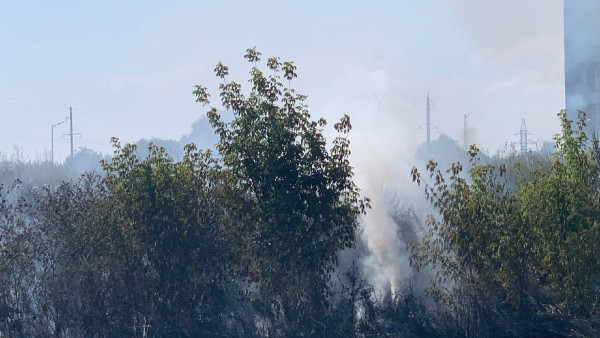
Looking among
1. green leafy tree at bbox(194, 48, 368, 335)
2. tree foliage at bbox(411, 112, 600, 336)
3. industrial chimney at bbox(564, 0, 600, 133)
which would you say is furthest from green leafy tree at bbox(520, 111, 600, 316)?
industrial chimney at bbox(564, 0, 600, 133)

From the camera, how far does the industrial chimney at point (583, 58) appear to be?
58.0 m

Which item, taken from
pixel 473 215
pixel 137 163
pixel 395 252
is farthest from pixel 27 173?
pixel 473 215

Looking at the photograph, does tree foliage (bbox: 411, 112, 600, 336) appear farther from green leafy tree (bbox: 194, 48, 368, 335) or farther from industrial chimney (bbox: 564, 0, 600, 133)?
industrial chimney (bbox: 564, 0, 600, 133)

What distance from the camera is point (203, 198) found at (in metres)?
15.3

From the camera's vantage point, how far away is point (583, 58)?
194 ft

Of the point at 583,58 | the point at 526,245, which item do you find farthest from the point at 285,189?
the point at 583,58

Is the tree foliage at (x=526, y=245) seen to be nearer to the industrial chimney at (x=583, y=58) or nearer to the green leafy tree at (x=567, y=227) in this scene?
the green leafy tree at (x=567, y=227)

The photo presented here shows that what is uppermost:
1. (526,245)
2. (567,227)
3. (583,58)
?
(583,58)

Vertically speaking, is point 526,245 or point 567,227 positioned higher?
point 567,227

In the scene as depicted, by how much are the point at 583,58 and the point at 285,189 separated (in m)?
50.4

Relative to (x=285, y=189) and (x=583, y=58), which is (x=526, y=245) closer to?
(x=285, y=189)

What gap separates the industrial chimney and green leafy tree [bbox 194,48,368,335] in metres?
47.0

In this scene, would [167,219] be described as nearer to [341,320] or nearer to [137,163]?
[137,163]

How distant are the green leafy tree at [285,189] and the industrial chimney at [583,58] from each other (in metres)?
47.0
